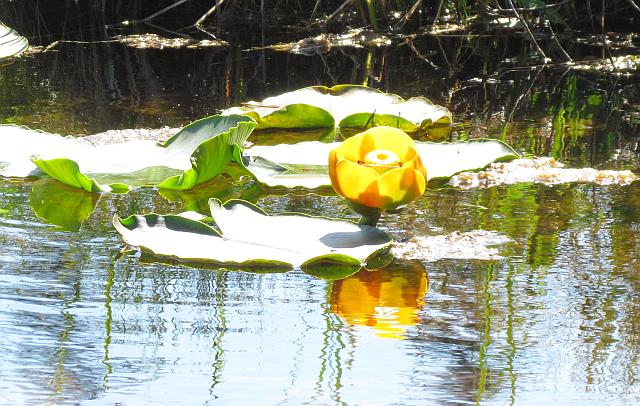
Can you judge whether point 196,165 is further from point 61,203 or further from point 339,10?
point 339,10

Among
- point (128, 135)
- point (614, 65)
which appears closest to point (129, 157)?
point (128, 135)

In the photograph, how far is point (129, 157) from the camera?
82.4 inches

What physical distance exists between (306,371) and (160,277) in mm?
406

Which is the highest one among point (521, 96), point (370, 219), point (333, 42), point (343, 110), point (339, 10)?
point (339, 10)

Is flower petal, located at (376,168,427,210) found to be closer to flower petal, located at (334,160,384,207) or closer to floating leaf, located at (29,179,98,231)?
flower petal, located at (334,160,384,207)

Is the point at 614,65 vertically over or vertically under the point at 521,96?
over

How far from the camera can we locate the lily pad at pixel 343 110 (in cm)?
251

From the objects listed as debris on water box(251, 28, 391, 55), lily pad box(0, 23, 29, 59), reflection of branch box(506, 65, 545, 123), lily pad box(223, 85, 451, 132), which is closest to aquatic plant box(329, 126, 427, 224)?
lily pad box(223, 85, 451, 132)

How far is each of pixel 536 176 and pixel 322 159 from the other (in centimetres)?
43

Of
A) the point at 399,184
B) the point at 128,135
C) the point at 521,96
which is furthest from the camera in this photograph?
the point at 521,96

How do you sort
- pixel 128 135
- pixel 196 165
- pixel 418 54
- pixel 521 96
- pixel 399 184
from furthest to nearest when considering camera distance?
pixel 418 54 < pixel 521 96 < pixel 128 135 < pixel 196 165 < pixel 399 184

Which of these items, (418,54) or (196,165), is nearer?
(196,165)

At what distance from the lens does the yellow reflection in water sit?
54.4 inches

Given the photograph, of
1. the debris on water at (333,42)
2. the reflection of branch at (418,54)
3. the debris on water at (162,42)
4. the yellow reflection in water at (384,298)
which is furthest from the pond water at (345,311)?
the debris on water at (162,42)
